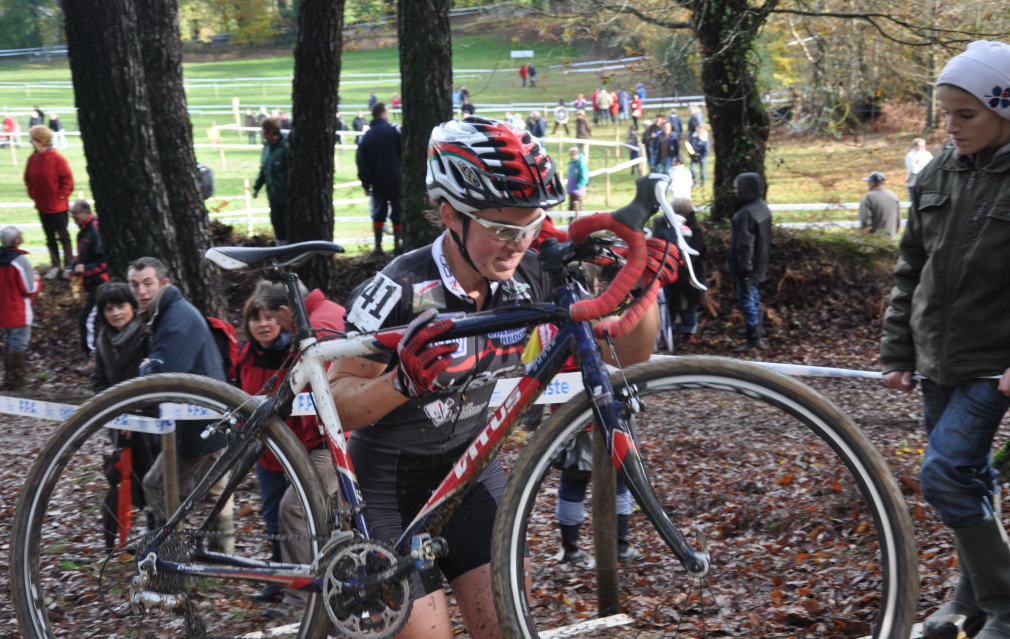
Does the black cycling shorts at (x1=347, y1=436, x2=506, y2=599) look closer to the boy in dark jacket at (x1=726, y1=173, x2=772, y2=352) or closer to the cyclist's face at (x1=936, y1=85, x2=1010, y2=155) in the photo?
the cyclist's face at (x1=936, y1=85, x2=1010, y2=155)

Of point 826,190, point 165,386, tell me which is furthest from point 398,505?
point 826,190

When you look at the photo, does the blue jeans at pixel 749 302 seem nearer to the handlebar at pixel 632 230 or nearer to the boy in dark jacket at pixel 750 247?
the boy in dark jacket at pixel 750 247

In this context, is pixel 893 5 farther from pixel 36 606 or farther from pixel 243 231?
pixel 36 606

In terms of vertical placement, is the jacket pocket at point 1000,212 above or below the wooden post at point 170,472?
above

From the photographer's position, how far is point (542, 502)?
3.06m

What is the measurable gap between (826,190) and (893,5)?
20.2 feet

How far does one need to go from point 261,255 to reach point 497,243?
32.0 inches

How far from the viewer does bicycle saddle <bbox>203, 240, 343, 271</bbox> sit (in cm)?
301

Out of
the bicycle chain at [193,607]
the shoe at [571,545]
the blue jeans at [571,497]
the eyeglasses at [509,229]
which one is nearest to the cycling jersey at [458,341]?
the eyeglasses at [509,229]

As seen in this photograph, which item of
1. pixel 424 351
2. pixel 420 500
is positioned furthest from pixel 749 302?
pixel 424 351

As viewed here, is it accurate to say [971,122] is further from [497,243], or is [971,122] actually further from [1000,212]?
[497,243]

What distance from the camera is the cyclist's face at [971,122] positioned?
313cm

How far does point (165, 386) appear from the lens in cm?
312

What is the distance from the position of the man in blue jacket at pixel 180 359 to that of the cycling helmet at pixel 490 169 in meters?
1.18
